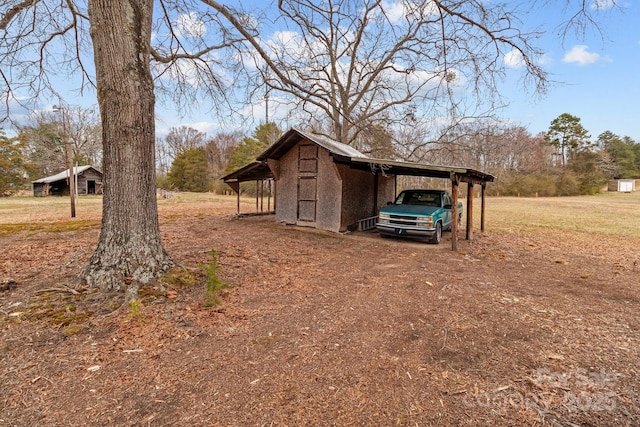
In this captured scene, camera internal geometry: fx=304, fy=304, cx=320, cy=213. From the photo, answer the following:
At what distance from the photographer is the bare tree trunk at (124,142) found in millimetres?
4297

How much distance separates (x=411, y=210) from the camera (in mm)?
9570

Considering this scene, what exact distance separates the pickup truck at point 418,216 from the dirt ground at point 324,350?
311 centimetres

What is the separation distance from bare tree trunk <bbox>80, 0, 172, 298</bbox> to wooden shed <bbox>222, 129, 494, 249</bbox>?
21.5ft

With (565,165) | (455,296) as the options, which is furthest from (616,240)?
(565,165)

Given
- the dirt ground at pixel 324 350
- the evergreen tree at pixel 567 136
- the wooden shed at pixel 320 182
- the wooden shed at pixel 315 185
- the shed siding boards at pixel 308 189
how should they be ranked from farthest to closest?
the evergreen tree at pixel 567 136, the shed siding boards at pixel 308 189, the wooden shed at pixel 315 185, the wooden shed at pixel 320 182, the dirt ground at pixel 324 350

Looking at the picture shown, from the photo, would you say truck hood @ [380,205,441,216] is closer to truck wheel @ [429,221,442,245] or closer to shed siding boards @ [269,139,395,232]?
truck wheel @ [429,221,442,245]

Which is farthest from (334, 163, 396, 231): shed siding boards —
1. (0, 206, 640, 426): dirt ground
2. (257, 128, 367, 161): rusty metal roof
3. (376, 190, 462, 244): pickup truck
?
(0, 206, 640, 426): dirt ground

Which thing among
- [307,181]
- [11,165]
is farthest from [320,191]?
[11,165]

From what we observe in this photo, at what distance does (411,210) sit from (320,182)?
383 centimetres

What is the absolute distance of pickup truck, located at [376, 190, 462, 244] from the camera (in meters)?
9.20

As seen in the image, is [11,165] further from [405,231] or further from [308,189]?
[405,231]

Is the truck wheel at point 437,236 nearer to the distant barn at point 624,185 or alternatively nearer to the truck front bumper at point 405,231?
the truck front bumper at point 405,231

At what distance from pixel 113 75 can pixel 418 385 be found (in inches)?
212

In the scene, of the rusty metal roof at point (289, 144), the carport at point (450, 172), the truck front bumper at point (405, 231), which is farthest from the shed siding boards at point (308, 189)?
the truck front bumper at point (405, 231)
